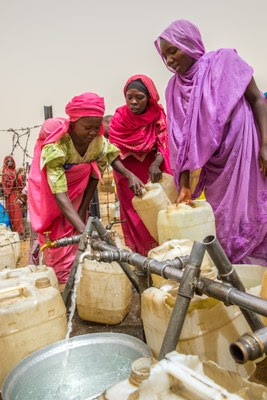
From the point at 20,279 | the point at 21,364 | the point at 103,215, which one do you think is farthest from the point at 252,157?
the point at 103,215

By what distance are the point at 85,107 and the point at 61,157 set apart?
1.33 feet

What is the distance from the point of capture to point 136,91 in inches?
131

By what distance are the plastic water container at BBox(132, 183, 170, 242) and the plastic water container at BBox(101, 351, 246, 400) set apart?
1750 millimetres

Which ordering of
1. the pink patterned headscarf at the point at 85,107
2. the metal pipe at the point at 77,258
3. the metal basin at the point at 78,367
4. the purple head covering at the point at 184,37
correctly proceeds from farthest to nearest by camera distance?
the pink patterned headscarf at the point at 85,107 < the purple head covering at the point at 184,37 < the metal pipe at the point at 77,258 < the metal basin at the point at 78,367

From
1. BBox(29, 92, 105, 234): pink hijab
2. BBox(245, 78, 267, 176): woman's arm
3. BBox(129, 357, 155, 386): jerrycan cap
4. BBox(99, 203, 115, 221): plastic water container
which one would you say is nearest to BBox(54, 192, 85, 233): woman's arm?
BBox(29, 92, 105, 234): pink hijab

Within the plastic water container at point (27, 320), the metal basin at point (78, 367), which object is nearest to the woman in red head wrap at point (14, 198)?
the plastic water container at point (27, 320)

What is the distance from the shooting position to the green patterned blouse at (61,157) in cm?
277

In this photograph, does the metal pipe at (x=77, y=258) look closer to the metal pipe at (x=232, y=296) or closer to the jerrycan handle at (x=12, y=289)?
the jerrycan handle at (x=12, y=289)

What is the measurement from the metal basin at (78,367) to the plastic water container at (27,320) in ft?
0.79

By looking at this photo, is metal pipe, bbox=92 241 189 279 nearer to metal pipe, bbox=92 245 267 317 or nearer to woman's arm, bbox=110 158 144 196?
metal pipe, bbox=92 245 267 317

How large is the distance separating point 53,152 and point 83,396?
1694 mm

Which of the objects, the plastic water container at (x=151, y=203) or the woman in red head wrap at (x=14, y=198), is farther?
the woman in red head wrap at (x=14, y=198)

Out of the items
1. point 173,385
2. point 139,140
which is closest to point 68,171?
point 139,140

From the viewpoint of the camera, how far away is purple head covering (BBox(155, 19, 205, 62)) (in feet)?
7.91
